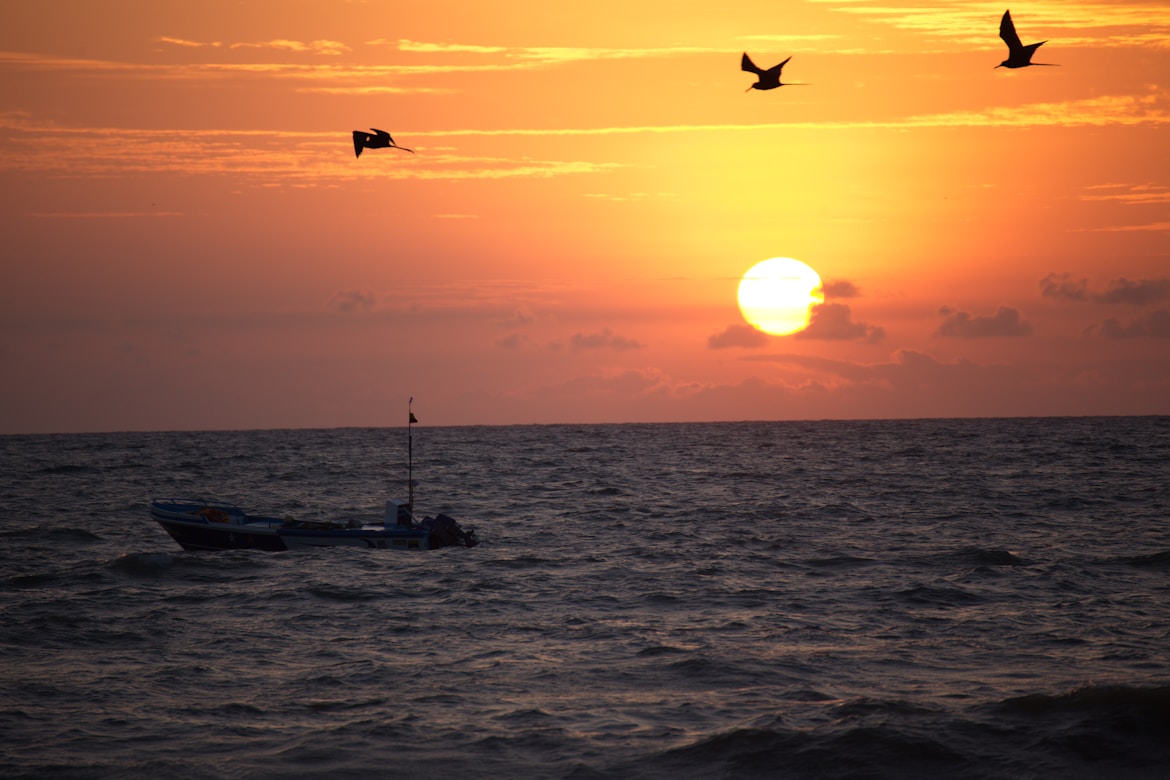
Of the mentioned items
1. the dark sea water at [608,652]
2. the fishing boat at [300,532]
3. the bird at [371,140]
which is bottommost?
the dark sea water at [608,652]

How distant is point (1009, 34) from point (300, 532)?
26.7m

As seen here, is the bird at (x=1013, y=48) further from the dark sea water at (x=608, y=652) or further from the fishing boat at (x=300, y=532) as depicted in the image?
the fishing boat at (x=300, y=532)

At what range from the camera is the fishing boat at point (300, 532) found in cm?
3675

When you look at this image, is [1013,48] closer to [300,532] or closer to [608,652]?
[608,652]

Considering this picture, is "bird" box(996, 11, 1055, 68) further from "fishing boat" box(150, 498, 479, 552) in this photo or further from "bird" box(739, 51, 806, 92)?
"fishing boat" box(150, 498, 479, 552)

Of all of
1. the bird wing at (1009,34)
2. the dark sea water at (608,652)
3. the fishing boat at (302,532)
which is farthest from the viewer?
the fishing boat at (302,532)

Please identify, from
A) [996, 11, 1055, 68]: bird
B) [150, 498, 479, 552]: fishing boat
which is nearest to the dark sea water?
[150, 498, 479, 552]: fishing boat

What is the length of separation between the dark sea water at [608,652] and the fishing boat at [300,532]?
2.24ft

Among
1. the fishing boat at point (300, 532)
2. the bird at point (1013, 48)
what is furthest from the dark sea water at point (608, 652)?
the bird at point (1013, 48)

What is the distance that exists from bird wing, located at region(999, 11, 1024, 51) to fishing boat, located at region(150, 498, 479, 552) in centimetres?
2355

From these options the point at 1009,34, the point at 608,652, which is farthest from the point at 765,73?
the point at 608,652

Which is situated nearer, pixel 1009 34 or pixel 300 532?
pixel 1009 34

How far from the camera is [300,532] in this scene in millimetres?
36969

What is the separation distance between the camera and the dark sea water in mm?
16031
